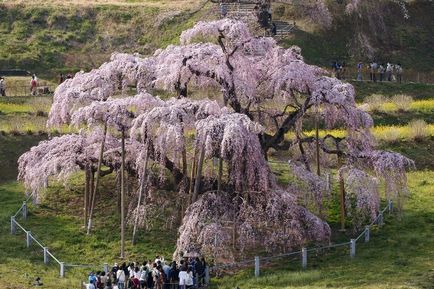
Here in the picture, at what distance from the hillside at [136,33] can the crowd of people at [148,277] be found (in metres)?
36.0

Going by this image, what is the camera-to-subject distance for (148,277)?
32.1 m

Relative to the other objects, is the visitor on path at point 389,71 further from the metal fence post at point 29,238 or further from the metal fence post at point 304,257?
the metal fence post at point 29,238

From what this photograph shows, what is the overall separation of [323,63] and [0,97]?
72.4 feet

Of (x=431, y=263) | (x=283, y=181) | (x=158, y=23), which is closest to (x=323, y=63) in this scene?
(x=158, y=23)

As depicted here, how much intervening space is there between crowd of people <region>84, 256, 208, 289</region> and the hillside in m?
36.0

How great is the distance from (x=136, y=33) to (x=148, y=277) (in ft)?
141

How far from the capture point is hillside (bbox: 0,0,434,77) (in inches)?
2719

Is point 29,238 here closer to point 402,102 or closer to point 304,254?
point 304,254

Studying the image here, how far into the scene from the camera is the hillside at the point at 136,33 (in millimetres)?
69062

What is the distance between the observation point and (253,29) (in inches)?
2537

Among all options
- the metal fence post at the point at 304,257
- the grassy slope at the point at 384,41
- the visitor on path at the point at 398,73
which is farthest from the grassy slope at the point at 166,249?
the grassy slope at the point at 384,41

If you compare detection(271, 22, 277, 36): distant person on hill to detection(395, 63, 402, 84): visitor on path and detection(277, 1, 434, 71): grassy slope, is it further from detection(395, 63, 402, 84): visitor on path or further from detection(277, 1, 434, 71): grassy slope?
detection(395, 63, 402, 84): visitor on path

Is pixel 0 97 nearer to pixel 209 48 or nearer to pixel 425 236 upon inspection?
pixel 209 48

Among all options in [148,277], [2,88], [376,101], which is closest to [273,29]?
[376,101]
